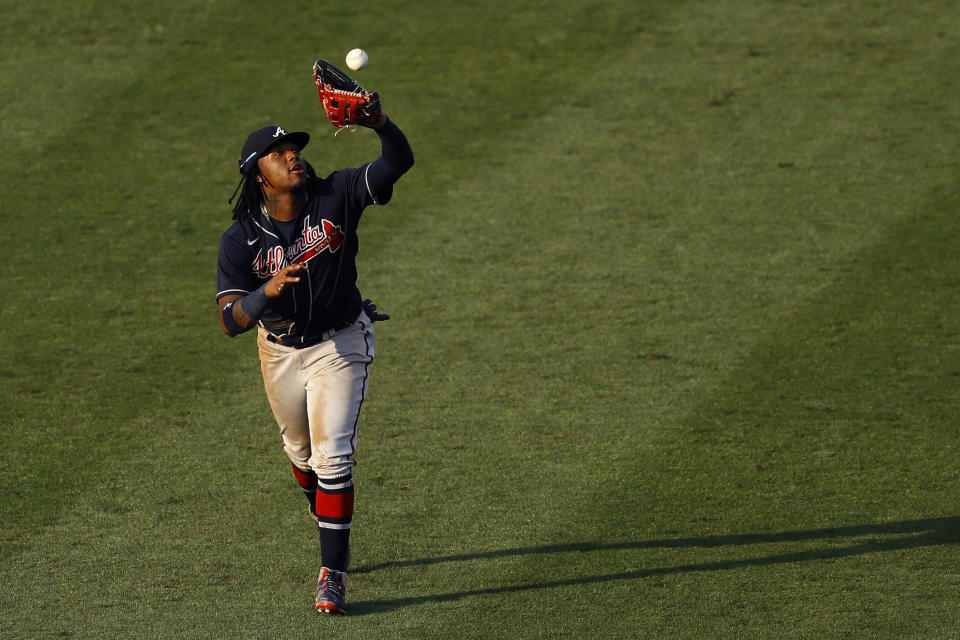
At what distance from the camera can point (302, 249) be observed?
20.0ft

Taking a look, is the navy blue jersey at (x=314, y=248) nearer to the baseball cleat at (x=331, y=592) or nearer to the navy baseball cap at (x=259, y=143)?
the navy baseball cap at (x=259, y=143)

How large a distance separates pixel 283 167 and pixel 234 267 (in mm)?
496

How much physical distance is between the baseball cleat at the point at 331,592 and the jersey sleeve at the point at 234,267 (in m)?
1.31

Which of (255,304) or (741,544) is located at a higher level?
(255,304)

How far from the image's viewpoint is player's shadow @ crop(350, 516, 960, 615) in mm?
6238

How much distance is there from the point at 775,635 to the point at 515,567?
4.16 feet

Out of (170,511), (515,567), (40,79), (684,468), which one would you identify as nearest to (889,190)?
(684,468)

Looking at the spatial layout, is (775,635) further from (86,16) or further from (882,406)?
(86,16)

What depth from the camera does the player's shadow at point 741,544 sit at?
6238 millimetres

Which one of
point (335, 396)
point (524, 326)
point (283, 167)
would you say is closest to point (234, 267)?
point (283, 167)

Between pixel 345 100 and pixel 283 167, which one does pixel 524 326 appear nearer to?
pixel 283 167

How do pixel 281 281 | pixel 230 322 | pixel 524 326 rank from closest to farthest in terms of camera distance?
pixel 281 281
pixel 230 322
pixel 524 326

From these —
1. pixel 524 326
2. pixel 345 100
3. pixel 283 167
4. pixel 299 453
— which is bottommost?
pixel 524 326

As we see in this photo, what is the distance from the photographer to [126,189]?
36.1 feet
